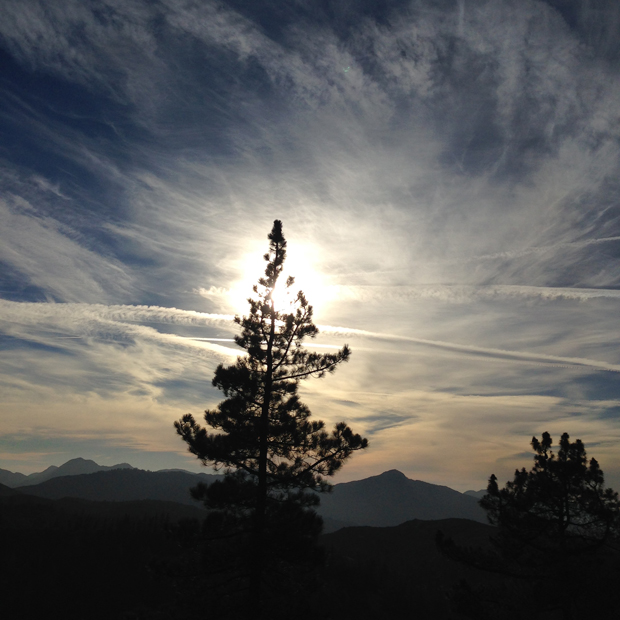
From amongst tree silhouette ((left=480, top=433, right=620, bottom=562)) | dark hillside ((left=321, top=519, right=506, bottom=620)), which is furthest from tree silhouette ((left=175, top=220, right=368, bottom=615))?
dark hillside ((left=321, top=519, right=506, bottom=620))

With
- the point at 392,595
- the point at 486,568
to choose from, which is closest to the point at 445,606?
the point at 392,595

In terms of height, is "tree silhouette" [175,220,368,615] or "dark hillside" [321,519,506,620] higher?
"tree silhouette" [175,220,368,615]

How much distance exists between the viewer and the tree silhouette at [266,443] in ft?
53.3

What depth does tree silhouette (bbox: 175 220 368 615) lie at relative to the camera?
1625 centimetres

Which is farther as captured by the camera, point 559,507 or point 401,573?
point 401,573

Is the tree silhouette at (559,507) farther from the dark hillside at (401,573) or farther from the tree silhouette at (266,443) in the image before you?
the dark hillside at (401,573)

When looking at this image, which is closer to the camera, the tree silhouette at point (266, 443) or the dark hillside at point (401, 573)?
the tree silhouette at point (266, 443)

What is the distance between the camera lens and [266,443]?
17.4 meters

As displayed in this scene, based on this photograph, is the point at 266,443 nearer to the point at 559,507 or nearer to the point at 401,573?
the point at 559,507

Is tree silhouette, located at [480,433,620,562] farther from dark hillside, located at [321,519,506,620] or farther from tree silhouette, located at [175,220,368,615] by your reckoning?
dark hillside, located at [321,519,506,620]

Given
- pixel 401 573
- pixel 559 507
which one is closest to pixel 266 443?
pixel 559 507

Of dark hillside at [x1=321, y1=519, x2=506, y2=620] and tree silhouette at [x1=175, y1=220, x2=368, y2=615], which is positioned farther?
dark hillside at [x1=321, y1=519, x2=506, y2=620]

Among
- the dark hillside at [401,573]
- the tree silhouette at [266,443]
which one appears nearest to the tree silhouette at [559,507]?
the tree silhouette at [266,443]

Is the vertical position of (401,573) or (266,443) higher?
(266,443)
